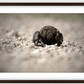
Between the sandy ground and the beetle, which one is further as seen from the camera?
the beetle

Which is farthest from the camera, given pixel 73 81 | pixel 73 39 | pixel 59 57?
pixel 73 39

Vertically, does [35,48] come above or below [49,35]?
below

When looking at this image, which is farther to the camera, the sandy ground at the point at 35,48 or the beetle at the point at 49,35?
the beetle at the point at 49,35

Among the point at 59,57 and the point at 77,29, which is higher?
the point at 77,29
